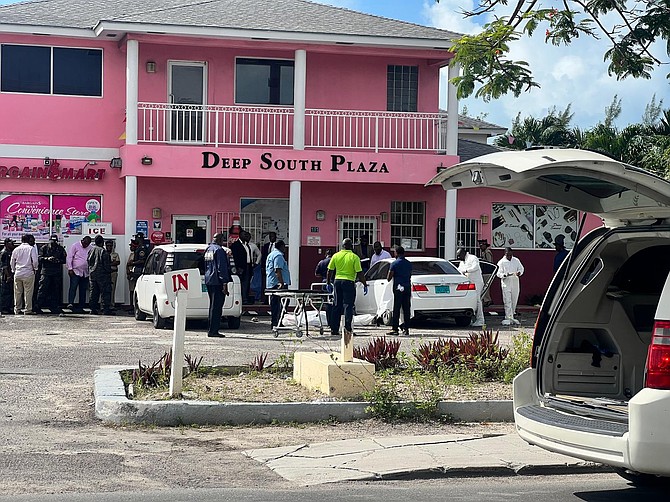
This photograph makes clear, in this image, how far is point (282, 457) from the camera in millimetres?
8859

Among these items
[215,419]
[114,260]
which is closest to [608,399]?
[215,419]

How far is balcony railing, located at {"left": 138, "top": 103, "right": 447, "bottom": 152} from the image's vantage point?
25.1 meters

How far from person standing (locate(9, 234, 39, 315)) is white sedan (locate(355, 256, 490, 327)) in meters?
6.86

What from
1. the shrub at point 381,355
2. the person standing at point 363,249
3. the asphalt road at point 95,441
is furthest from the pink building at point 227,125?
the shrub at point 381,355

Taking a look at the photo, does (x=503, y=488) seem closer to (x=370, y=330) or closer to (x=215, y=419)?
(x=215, y=419)

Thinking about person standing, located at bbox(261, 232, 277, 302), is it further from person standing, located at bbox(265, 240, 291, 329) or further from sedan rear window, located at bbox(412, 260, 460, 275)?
person standing, located at bbox(265, 240, 291, 329)

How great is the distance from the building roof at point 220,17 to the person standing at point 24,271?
17.5 feet

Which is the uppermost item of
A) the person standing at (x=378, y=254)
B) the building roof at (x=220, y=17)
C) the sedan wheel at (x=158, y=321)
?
the building roof at (x=220, y=17)

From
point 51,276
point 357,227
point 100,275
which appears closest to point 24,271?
point 51,276

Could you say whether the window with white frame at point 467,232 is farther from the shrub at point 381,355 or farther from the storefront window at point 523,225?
the shrub at point 381,355

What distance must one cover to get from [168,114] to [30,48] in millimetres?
3476

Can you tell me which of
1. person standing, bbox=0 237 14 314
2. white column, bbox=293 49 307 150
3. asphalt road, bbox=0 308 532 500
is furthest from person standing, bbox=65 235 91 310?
asphalt road, bbox=0 308 532 500

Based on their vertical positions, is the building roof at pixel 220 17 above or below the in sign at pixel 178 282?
above

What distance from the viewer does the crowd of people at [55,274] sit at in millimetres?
22188
